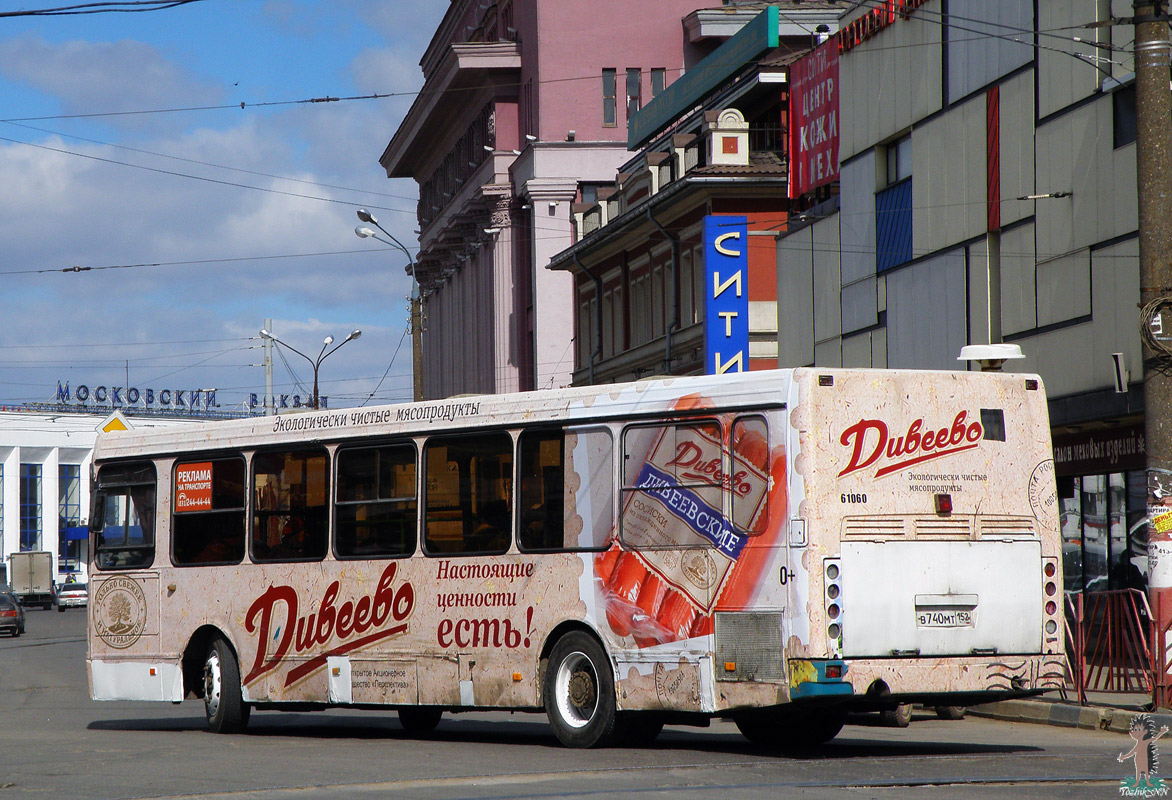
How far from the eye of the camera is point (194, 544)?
16984 millimetres

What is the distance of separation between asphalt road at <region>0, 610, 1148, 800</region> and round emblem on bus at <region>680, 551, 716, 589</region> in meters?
1.23

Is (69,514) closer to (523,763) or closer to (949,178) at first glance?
(949,178)

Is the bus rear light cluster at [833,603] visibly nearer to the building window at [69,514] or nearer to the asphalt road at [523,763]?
the asphalt road at [523,763]

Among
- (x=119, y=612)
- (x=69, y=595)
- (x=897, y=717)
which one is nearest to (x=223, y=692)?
(x=119, y=612)

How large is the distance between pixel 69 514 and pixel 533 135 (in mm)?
66338

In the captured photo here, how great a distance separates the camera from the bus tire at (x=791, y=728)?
1361cm

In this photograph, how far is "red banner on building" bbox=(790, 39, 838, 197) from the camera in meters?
31.4

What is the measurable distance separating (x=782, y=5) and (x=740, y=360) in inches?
657

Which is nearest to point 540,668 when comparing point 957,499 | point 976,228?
point 957,499

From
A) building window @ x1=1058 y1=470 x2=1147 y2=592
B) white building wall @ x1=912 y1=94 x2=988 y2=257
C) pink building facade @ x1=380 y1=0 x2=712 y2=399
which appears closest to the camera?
building window @ x1=1058 y1=470 x2=1147 y2=592

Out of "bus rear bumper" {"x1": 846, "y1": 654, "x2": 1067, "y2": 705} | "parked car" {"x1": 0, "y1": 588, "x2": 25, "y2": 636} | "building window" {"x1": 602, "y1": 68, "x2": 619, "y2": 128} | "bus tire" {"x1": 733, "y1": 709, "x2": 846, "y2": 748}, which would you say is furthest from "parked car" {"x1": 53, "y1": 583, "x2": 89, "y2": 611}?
"bus rear bumper" {"x1": 846, "y1": 654, "x2": 1067, "y2": 705}

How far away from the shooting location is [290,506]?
16.0m

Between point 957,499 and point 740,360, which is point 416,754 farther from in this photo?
point 740,360

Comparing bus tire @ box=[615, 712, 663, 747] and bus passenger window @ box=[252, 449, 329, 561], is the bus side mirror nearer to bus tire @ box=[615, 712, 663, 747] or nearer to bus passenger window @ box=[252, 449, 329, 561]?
bus passenger window @ box=[252, 449, 329, 561]
